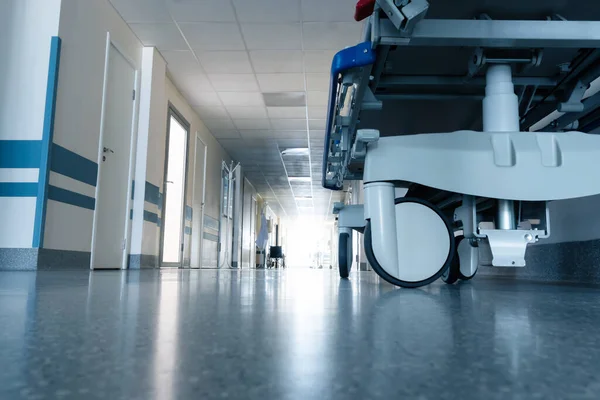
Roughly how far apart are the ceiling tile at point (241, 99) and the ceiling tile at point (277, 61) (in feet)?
2.39

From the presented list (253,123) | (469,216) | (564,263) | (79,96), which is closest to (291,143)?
(253,123)

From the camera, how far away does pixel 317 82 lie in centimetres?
536

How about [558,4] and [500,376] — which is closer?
[500,376]

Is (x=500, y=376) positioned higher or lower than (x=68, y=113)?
lower

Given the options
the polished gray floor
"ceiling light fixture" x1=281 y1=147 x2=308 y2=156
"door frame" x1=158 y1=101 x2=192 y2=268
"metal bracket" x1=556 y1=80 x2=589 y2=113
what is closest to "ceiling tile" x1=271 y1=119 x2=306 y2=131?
"ceiling light fixture" x1=281 y1=147 x2=308 y2=156

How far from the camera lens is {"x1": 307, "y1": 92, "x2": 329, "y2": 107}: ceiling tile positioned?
5.71m

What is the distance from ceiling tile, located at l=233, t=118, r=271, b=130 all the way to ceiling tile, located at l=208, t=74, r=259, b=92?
1123 millimetres

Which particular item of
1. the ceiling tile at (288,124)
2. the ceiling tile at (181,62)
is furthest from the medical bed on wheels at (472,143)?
the ceiling tile at (288,124)

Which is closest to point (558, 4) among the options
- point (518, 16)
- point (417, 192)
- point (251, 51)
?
point (518, 16)

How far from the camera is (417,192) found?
61.7 inches

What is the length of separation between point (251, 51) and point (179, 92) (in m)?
1.62

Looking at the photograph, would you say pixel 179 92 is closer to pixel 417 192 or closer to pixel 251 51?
pixel 251 51

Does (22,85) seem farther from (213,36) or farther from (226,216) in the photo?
(226,216)

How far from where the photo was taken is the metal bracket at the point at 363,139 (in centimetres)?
111
